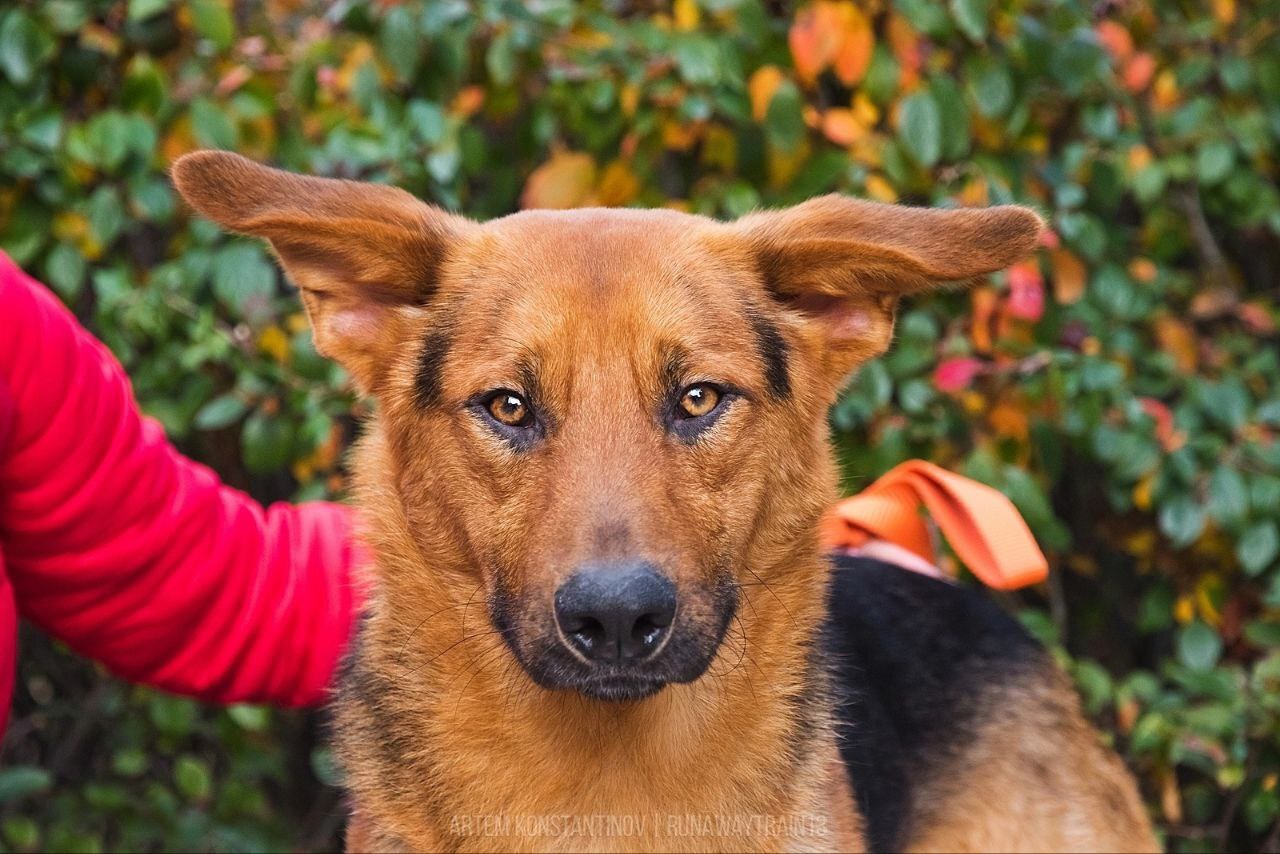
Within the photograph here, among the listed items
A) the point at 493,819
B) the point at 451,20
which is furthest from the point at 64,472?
the point at 451,20

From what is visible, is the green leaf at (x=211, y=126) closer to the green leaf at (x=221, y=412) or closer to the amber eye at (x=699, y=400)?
the green leaf at (x=221, y=412)

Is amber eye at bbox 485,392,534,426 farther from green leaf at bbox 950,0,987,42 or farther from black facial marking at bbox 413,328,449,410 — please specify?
green leaf at bbox 950,0,987,42

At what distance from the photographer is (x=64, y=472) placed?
3.15 m

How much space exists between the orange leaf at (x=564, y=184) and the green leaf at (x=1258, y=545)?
2167mm

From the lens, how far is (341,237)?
2.72m

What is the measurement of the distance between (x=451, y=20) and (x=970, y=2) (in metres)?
1.44

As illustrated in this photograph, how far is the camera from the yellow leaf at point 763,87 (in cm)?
420

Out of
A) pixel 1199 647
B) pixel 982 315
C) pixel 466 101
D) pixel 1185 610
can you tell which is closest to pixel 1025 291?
pixel 982 315

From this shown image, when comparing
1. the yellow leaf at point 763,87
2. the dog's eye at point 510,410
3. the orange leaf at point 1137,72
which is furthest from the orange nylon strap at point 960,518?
the orange leaf at point 1137,72

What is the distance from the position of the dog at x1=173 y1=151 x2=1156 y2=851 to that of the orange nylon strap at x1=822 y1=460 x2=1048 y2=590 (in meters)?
0.35

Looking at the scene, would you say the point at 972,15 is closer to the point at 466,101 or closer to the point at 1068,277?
the point at 1068,277

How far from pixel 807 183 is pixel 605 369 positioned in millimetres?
1861

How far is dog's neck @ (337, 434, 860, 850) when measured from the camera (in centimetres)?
280

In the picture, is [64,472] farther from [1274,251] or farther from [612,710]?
[1274,251]
